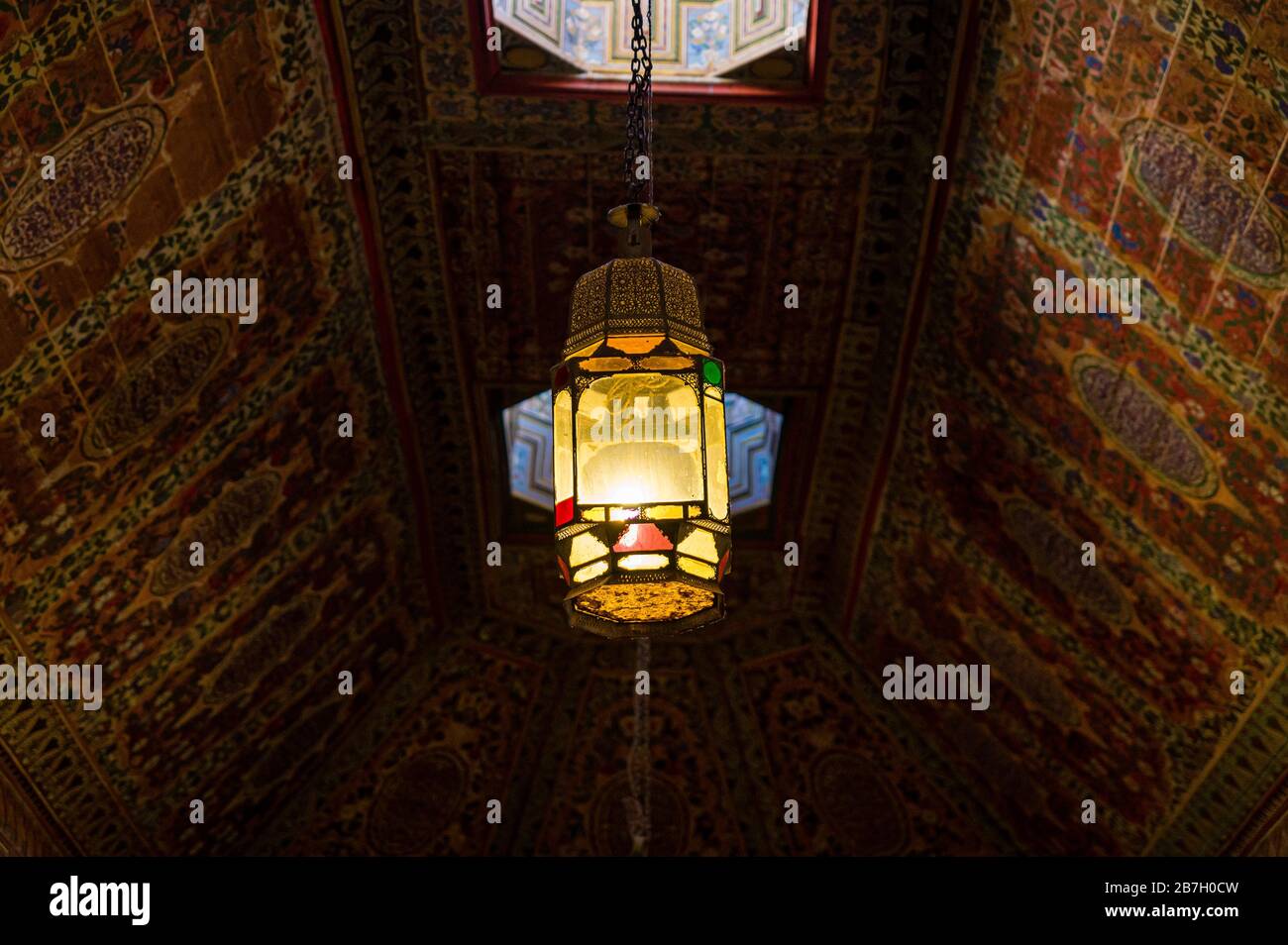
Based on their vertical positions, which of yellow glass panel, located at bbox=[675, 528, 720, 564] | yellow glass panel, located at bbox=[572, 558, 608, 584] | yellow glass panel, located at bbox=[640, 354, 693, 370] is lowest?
yellow glass panel, located at bbox=[572, 558, 608, 584]

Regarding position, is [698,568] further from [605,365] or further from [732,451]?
[732,451]

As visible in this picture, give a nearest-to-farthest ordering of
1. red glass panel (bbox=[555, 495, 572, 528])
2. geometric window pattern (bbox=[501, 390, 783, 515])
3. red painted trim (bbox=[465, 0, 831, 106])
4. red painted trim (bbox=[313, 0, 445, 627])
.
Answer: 1. red glass panel (bbox=[555, 495, 572, 528])
2. red painted trim (bbox=[313, 0, 445, 627])
3. red painted trim (bbox=[465, 0, 831, 106])
4. geometric window pattern (bbox=[501, 390, 783, 515])

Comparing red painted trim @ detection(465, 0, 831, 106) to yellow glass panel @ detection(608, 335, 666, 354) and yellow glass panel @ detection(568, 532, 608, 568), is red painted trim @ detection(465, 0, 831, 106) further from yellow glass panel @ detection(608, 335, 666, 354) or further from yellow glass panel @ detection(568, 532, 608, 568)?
yellow glass panel @ detection(568, 532, 608, 568)

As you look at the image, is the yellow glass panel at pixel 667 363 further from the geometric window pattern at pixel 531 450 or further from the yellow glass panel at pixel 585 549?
the geometric window pattern at pixel 531 450

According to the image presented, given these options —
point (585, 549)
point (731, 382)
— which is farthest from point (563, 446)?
point (731, 382)

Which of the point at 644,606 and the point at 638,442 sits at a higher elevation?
the point at 638,442

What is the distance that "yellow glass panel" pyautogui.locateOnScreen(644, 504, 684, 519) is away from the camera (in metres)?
4.01

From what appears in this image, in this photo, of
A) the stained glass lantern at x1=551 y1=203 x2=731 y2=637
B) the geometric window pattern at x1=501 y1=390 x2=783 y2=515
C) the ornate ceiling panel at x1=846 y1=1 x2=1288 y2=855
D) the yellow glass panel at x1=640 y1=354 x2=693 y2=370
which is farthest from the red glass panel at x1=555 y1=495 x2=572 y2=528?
the geometric window pattern at x1=501 y1=390 x2=783 y2=515

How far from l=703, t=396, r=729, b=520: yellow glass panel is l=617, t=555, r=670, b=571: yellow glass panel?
19cm

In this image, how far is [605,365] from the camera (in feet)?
14.1

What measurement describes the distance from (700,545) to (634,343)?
2.07 ft

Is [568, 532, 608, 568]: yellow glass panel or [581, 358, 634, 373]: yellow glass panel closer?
[568, 532, 608, 568]: yellow glass panel

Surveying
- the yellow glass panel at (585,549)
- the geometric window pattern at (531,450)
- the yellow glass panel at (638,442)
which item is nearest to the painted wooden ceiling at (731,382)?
the geometric window pattern at (531,450)

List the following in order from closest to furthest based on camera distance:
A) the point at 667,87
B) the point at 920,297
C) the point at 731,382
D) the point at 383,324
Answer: the point at 667,87 → the point at 920,297 → the point at 383,324 → the point at 731,382
